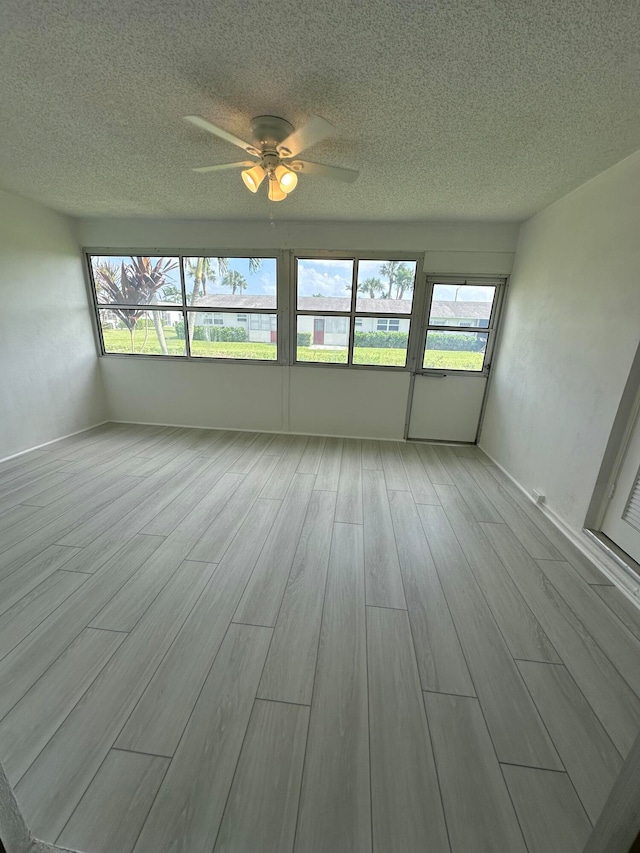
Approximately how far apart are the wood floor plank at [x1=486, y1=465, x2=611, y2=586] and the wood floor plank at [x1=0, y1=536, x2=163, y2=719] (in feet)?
8.96

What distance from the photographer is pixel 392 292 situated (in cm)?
389

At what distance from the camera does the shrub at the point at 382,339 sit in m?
4.02

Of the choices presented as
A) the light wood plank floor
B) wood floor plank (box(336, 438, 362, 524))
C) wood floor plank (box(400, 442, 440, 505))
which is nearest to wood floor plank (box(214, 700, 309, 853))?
the light wood plank floor

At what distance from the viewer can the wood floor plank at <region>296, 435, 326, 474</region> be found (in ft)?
11.0

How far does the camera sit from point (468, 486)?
3076 mm

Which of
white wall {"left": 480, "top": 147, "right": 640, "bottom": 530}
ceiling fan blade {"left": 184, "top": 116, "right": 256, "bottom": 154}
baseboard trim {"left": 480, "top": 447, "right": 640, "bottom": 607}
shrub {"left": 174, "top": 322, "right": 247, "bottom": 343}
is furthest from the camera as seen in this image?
shrub {"left": 174, "top": 322, "right": 247, "bottom": 343}

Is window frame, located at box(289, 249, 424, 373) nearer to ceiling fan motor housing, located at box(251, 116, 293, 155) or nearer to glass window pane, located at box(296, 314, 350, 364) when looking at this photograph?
glass window pane, located at box(296, 314, 350, 364)

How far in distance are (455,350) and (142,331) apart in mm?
4151

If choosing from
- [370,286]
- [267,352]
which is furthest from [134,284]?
[370,286]

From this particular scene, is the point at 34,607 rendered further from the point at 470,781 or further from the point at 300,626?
the point at 470,781

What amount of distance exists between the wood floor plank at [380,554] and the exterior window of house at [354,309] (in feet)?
6.26

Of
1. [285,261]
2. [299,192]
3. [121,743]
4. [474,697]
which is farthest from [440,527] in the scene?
[285,261]

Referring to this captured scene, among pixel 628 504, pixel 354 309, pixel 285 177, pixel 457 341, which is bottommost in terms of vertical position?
pixel 628 504

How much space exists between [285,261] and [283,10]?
8.80 feet
